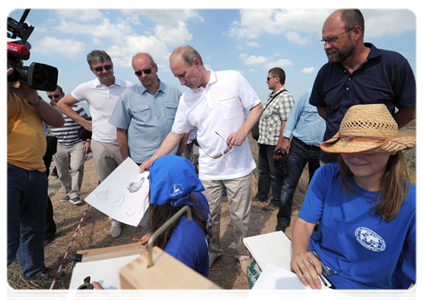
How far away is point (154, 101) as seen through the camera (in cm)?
279

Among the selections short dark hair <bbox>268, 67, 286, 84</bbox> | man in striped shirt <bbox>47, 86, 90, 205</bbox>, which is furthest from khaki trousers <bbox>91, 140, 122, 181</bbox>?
short dark hair <bbox>268, 67, 286, 84</bbox>

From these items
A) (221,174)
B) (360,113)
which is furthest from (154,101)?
(360,113)

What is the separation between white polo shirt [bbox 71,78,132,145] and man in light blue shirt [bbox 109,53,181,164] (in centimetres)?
35

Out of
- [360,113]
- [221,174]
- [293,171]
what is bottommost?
[293,171]

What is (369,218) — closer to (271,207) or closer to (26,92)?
(26,92)

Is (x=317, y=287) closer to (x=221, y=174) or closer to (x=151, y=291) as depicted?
(x=151, y=291)

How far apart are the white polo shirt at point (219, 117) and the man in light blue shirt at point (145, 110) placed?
0.48 meters

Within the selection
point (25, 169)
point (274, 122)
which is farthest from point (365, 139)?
point (274, 122)

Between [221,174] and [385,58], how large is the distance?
158 centimetres

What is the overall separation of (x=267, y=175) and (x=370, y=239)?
10.5ft

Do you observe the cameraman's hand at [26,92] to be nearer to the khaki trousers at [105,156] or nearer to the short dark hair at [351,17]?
the khaki trousers at [105,156]

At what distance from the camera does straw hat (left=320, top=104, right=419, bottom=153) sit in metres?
1.08

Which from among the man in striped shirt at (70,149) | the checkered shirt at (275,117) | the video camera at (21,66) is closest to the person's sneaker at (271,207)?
the checkered shirt at (275,117)

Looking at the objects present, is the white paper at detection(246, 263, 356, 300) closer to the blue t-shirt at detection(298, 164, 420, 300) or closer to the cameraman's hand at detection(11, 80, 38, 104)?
the blue t-shirt at detection(298, 164, 420, 300)
